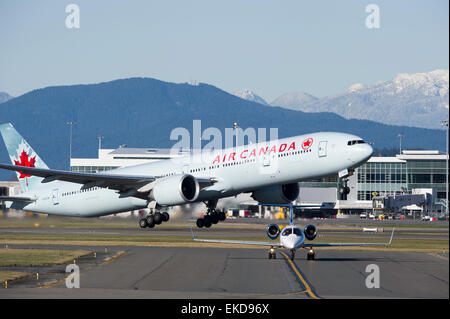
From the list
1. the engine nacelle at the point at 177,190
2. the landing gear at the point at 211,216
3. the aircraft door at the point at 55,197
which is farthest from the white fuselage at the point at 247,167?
the landing gear at the point at 211,216

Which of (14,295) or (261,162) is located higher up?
(261,162)

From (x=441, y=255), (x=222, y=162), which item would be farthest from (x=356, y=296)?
(x=441, y=255)

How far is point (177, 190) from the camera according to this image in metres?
60.6

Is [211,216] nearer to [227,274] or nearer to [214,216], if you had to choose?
[214,216]

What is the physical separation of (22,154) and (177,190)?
22.3 metres

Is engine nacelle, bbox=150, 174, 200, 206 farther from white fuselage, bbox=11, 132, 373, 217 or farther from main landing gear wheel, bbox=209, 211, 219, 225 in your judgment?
main landing gear wheel, bbox=209, 211, 219, 225

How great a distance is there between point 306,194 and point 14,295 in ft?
445

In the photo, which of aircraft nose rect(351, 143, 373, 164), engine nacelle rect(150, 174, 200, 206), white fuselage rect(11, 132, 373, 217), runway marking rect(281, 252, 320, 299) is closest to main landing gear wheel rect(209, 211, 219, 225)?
white fuselage rect(11, 132, 373, 217)

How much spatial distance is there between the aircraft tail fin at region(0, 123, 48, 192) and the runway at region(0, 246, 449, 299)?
50.2 feet

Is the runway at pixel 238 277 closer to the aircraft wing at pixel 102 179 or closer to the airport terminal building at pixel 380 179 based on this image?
the aircraft wing at pixel 102 179

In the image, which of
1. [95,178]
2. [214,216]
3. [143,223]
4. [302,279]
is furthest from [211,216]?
[302,279]

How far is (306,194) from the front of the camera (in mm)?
168125

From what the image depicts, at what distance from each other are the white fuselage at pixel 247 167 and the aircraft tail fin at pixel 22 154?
213 inches
